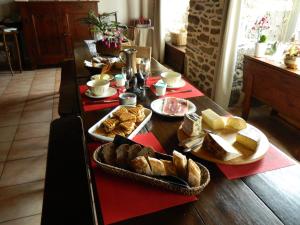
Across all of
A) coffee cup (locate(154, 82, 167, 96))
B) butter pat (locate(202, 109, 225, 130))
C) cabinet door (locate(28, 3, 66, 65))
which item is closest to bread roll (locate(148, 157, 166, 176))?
butter pat (locate(202, 109, 225, 130))

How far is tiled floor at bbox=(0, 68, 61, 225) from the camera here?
67.5 inches

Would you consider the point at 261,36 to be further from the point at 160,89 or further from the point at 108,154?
the point at 108,154

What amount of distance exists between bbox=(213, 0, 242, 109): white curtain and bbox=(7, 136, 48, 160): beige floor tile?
1.93m

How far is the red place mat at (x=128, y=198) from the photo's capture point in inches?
29.4

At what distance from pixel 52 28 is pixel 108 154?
13.4 ft

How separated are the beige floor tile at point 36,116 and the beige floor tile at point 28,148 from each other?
1.38 ft

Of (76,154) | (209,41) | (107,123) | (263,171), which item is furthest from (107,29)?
(263,171)

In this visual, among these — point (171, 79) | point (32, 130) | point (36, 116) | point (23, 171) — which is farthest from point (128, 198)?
point (36, 116)

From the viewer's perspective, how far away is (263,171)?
0.92m

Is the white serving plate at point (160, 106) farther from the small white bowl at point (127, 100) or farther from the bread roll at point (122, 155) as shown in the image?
the bread roll at point (122, 155)

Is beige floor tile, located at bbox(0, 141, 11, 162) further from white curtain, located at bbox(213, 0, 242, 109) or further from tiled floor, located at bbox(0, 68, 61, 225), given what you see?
white curtain, located at bbox(213, 0, 242, 109)

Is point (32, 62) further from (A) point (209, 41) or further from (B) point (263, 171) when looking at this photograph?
(B) point (263, 171)

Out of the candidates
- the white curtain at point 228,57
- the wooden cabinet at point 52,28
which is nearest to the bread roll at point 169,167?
the white curtain at point 228,57

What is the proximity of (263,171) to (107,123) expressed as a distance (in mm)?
677
